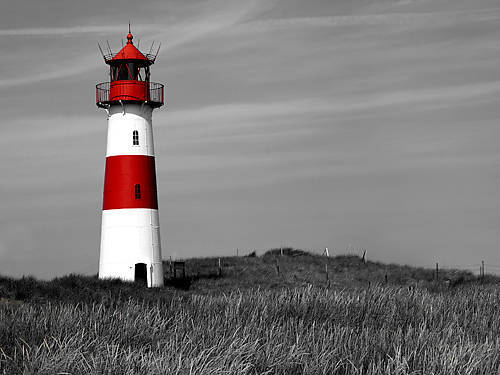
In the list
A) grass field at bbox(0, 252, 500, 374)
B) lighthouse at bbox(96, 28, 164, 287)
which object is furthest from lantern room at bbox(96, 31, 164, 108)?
grass field at bbox(0, 252, 500, 374)

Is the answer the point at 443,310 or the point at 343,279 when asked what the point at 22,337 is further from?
the point at 343,279

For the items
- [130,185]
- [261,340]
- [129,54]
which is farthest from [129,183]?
[261,340]

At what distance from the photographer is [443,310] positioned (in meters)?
12.6

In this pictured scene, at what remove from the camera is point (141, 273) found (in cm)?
2745

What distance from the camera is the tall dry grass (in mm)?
7078

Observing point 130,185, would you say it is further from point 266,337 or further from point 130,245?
point 266,337

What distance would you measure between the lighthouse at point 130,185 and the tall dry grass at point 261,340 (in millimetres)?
14541

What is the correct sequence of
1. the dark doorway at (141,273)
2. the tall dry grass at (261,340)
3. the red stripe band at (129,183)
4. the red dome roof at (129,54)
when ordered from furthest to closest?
the red dome roof at (129,54), the dark doorway at (141,273), the red stripe band at (129,183), the tall dry grass at (261,340)

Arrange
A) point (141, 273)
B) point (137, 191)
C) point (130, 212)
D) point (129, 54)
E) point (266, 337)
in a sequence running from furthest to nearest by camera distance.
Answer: point (129, 54) < point (141, 273) < point (137, 191) < point (130, 212) < point (266, 337)

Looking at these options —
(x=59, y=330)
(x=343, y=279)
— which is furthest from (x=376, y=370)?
(x=343, y=279)

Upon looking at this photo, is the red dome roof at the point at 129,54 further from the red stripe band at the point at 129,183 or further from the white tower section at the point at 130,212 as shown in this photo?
the red stripe band at the point at 129,183

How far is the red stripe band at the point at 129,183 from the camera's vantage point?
27.0 m

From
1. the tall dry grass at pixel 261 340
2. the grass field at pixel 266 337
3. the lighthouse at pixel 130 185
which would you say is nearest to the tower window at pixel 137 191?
the lighthouse at pixel 130 185

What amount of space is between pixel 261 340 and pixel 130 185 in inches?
745
